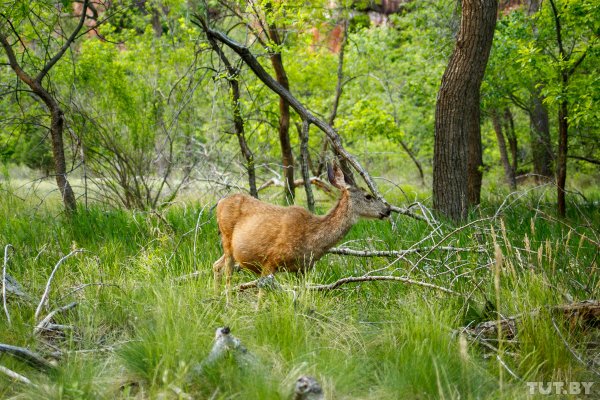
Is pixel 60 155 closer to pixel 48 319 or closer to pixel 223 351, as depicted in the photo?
pixel 48 319

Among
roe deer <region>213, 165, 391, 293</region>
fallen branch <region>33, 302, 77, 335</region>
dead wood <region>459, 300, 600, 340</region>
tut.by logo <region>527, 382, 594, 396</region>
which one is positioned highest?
roe deer <region>213, 165, 391, 293</region>

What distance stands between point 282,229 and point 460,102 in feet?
12.8


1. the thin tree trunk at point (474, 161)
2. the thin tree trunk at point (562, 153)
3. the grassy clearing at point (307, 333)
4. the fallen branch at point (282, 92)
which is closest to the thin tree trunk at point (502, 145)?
the thin tree trunk at point (474, 161)

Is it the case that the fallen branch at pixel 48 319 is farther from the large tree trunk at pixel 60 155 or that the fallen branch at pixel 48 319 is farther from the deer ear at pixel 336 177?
the large tree trunk at pixel 60 155

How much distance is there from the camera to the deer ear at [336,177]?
249 inches

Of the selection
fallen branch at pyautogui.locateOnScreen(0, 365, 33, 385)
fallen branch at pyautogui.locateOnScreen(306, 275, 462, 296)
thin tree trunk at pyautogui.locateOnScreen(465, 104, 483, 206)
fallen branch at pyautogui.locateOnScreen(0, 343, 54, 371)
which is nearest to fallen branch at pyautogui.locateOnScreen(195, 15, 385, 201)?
fallen branch at pyautogui.locateOnScreen(306, 275, 462, 296)

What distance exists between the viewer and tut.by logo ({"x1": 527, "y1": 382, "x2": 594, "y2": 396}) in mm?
4145

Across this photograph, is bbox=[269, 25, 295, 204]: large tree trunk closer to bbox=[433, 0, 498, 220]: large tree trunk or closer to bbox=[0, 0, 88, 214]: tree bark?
bbox=[433, 0, 498, 220]: large tree trunk

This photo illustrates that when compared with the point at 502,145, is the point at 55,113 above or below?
above

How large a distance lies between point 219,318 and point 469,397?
2020 mm

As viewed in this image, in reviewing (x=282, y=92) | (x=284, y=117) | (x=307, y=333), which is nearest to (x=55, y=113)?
(x=282, y=92)

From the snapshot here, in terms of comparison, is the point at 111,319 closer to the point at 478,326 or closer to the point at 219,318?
the point at 219,318

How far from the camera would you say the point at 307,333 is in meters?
4.58

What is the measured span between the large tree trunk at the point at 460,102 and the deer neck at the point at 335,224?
9.37 feet
